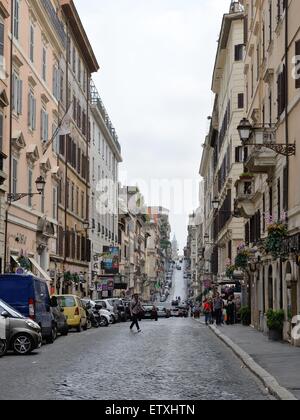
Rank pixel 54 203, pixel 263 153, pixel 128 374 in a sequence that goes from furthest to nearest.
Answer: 1. pixel 54 203
2. pixel 263 153
3. pixel 128 374

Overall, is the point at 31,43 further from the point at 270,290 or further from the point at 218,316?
the point at 270,290

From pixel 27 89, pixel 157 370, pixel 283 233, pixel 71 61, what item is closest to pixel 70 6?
pixel 71 61

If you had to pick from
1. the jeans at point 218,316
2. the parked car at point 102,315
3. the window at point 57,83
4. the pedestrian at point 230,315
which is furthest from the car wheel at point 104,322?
the window at point 57,83

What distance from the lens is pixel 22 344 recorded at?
22156 millimetres

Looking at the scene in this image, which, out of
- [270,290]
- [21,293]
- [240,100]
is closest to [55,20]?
[240,100]

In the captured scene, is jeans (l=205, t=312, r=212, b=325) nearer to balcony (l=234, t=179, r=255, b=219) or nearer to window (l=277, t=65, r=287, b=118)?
balcony (l=234, t=179, r=255, b=219)

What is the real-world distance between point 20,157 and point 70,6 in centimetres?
1721

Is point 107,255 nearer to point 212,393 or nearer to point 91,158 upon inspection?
point 91,158

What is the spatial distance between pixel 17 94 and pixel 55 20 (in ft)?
38.0

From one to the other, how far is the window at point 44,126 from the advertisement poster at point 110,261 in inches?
1062

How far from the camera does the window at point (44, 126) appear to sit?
45.4m

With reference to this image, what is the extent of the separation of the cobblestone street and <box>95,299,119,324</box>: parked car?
2393 cm

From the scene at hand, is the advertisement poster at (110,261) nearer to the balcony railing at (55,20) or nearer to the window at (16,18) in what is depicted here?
the balcony railing at (55,20)

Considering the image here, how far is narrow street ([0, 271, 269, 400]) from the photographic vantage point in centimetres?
1369
